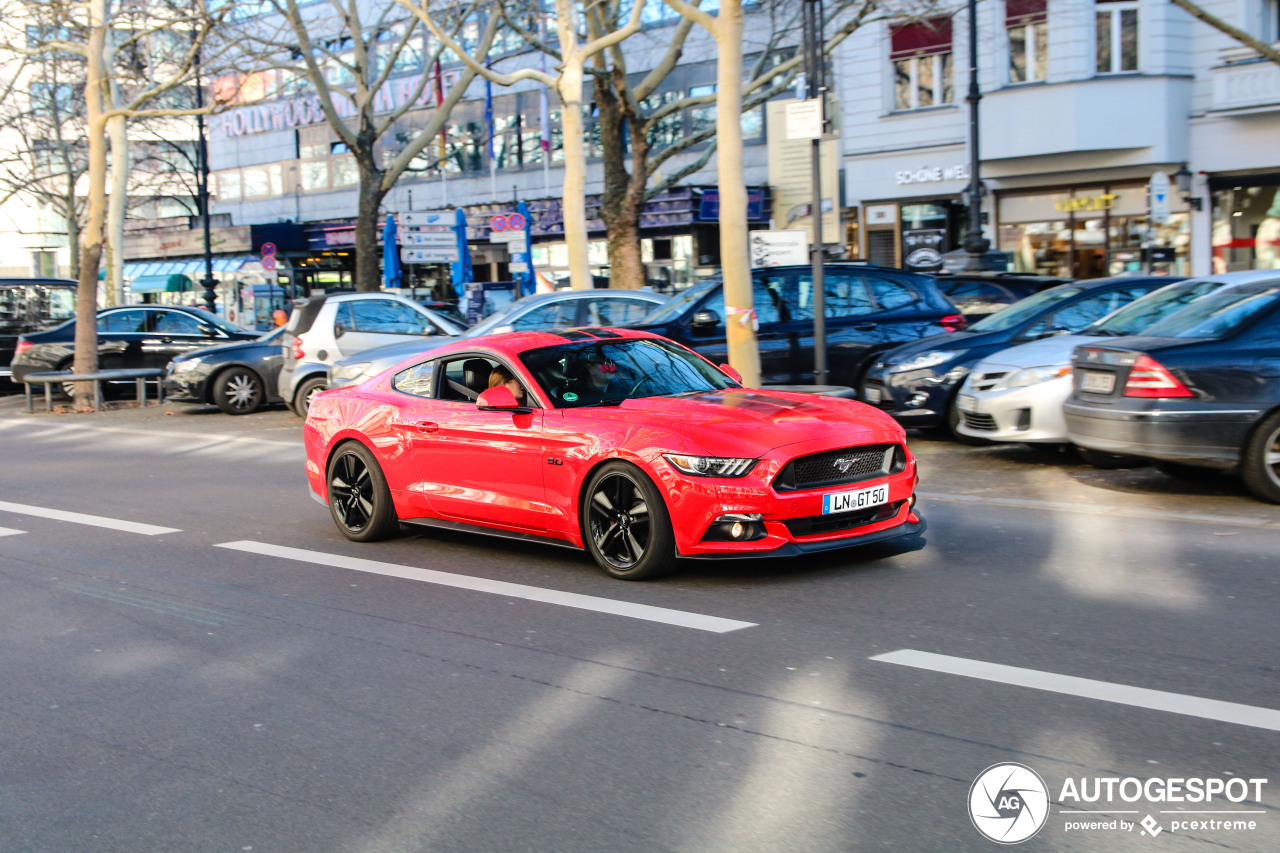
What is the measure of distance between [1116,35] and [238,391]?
66.7 ft

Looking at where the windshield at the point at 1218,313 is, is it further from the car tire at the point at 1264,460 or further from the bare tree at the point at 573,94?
the bare tree at the point at 573,94

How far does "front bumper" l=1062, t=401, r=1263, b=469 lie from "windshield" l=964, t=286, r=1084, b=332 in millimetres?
3586

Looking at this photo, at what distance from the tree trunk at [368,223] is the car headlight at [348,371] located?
12629 millimetres

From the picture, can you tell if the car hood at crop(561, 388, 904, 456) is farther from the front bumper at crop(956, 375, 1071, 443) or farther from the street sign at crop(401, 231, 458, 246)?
the street sign at crop(401, 231, 458, 246)

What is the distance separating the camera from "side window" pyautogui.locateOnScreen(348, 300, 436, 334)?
18.0m

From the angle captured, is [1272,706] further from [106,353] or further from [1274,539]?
[106,353]

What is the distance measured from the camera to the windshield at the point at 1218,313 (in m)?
9.16

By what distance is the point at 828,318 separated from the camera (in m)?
14.6

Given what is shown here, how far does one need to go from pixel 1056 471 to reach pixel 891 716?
6.74 metres

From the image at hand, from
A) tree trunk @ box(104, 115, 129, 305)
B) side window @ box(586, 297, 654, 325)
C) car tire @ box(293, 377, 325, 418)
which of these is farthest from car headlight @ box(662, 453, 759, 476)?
tree trunk @ box(104, 115, 129, 305)

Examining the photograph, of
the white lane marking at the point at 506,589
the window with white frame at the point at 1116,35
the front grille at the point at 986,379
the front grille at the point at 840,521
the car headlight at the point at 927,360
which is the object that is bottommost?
the white lane marking at the point at 506,589

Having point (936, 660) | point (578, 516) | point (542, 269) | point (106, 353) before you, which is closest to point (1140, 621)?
point (936, 660)

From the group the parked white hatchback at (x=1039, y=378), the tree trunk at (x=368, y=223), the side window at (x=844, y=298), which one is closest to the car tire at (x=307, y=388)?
the side window at (x=844, y=298)

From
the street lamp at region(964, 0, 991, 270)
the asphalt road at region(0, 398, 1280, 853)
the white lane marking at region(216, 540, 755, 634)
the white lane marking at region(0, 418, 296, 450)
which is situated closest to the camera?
the asphalt road at region(0, 398, 1280, 853)
